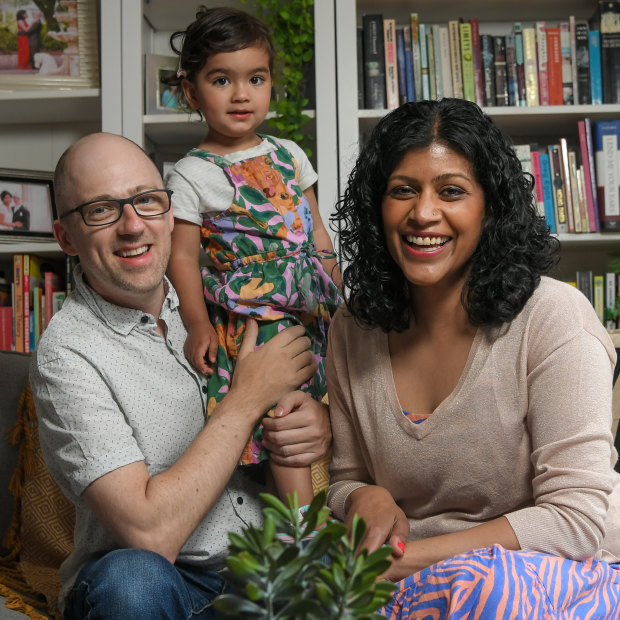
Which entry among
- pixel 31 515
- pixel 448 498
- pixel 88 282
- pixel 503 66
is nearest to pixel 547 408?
pixel 448 498

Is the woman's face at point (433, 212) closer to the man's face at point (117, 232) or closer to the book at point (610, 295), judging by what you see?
the man's face at point (117, 232)

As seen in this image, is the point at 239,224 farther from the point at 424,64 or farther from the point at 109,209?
the point at 424,64

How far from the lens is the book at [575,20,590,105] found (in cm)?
273

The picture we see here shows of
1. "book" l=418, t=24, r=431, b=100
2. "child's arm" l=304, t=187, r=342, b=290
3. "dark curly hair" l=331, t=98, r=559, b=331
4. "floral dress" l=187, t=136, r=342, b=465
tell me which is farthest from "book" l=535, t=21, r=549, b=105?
"dark curly hair" l=331, t=98, r=559, b=331

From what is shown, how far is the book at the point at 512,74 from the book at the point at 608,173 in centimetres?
28

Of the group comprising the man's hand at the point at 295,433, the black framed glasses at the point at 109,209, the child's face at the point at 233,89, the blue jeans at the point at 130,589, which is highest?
the child's face at the point at 233,89

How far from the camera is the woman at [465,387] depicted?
4.05 ft

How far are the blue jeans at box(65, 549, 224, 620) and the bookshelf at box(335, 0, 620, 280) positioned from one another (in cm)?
150

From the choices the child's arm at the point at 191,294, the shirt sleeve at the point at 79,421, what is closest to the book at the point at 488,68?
the child's arm at the point at 191,294

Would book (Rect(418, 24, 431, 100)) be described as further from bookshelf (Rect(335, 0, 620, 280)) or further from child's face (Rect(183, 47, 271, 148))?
child's face (Rect(183, 47, 271, 148))

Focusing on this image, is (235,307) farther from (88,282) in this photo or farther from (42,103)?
(42,103)

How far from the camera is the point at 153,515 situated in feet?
4.34

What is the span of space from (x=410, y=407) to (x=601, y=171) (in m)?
1.62

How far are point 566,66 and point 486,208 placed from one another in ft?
5.21
